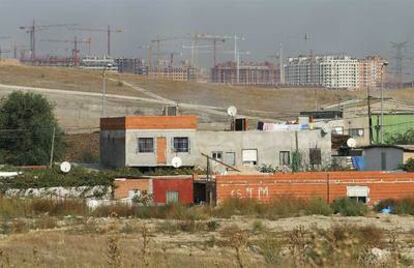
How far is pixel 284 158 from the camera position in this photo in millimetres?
58750

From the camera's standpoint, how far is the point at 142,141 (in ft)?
184

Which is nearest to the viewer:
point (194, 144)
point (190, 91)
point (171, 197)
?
point (171, 197)

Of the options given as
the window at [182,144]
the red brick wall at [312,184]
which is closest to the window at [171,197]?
the red brick wall at [312,184]

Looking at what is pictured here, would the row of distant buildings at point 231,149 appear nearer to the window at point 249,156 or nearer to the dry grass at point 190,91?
the window at point 249,156

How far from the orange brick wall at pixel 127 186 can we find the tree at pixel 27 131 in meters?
19.0

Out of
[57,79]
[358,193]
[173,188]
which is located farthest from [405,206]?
[57,79]

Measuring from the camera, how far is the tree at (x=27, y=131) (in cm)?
6525

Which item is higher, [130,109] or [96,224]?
[130,109]

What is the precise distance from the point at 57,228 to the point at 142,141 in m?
22.4

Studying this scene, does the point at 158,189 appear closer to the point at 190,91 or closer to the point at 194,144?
the point at 194,144

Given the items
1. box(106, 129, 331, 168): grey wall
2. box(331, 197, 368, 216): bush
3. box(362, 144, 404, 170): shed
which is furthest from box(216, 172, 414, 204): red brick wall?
box(106, 129, 331, 168): grey wall

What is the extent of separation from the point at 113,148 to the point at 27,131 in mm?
10039

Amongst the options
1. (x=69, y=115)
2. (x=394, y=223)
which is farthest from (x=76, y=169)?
(x=69, y=115)

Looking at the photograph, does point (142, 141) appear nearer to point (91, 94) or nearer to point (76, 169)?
point (76, 169)
